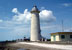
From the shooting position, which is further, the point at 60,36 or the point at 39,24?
the point at 39,24

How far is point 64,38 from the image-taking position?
1489 inches

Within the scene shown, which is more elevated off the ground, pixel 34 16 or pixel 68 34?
pixel 34 16

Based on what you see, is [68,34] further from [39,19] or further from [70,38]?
[39,19]

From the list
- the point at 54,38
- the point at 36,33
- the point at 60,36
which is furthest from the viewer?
the point at 36,33

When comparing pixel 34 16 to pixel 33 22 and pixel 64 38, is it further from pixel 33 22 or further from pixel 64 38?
pixel 64 38

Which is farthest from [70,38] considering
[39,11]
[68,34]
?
[39,11]

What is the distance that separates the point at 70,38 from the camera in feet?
126

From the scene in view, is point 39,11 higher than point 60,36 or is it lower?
higher

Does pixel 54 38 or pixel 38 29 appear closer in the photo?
pixel 54 38

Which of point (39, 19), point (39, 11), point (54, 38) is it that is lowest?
point (54, 38)

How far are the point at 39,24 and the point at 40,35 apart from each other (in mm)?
4657

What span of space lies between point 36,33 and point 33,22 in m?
4.62

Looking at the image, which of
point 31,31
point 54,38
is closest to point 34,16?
point 31,31

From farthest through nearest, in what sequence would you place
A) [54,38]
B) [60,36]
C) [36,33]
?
[36,33] < [54,38] < [60,36]
